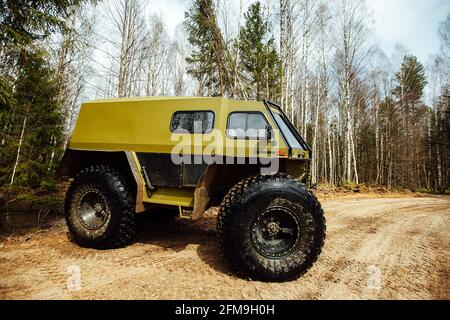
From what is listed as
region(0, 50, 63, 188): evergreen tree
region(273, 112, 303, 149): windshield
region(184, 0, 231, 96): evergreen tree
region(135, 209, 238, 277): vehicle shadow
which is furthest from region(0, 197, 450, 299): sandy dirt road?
region(184, 0, 231, 96): evergreen tree

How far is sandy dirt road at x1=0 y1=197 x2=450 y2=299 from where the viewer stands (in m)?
2.90

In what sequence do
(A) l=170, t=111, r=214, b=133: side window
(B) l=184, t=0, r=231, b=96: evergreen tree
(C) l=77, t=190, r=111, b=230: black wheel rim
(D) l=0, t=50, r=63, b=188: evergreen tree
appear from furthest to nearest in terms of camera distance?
(B) l=184, t=0, r=231, b=96: evergreen tree < (D) l=0, t=50, r=63, b=188: evergreen tree < (C) l=77, t=190, r=111, b=230: black wheel rim < (A) l=170, t=111, r=214, b=133: side window

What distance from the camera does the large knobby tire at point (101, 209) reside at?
4188 mm

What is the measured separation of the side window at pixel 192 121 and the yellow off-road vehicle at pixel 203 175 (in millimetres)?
15

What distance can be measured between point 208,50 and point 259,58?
118 inches

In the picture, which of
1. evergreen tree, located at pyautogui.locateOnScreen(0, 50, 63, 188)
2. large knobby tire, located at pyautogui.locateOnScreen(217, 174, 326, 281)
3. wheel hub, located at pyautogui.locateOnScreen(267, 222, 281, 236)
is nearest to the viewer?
large knobby tire, located at pyautogui.locateOnScreen(217, 174, 326, 281)

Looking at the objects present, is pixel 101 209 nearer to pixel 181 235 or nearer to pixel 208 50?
pixel 181 235

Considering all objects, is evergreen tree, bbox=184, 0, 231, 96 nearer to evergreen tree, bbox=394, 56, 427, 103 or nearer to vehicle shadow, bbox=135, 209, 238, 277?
vehicle shadow, bbox=135, 209, 238, 277

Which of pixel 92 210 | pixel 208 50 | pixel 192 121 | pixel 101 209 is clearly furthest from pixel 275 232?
pixel 208 50

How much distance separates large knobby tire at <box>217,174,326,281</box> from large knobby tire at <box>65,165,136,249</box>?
1638mm

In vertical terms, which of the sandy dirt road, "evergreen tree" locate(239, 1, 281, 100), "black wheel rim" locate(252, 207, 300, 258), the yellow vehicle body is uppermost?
"evergreen tree" locate(239, 1, 281, 100)

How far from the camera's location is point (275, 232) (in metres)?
3.48

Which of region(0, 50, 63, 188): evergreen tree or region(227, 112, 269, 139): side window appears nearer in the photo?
region(227, 112, 269, 139): side window

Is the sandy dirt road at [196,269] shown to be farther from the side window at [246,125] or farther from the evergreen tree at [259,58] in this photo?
the evergreen tree at [259,58]
